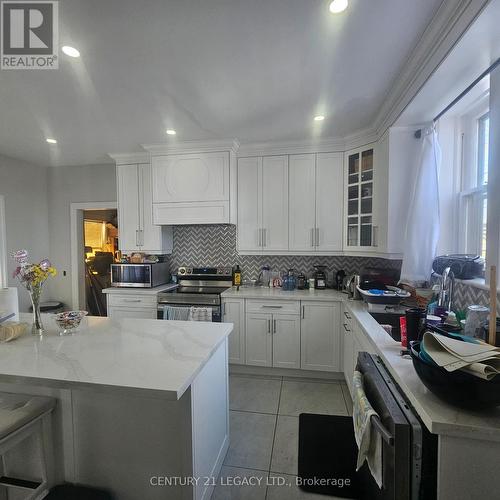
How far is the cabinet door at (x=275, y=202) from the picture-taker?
3184 mm

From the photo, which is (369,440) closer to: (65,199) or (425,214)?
(425,214)

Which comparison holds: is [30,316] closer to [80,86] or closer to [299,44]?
[80,86]

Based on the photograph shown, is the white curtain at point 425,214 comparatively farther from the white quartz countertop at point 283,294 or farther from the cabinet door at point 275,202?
the cabinet door at point 275,202

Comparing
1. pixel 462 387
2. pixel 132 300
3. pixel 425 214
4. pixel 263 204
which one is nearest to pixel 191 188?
pixel 263 204

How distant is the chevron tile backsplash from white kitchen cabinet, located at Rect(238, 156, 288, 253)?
1.13ft

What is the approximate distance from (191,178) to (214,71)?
1.52 metres

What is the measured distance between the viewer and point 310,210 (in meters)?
3.15

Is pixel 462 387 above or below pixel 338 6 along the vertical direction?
below

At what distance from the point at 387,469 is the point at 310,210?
2516mm

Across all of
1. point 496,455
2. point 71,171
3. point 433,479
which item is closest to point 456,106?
point 496,455

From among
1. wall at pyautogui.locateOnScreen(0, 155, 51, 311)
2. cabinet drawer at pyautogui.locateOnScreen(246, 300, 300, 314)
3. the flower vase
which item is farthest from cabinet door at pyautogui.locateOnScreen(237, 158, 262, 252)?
wall at pyautogui.locateOnScreen(0, 155, 51, 311)

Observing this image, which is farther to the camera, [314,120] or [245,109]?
[314,120]

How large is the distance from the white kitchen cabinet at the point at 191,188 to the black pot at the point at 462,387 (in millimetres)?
2493

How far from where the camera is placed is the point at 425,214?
2262 millimetres
